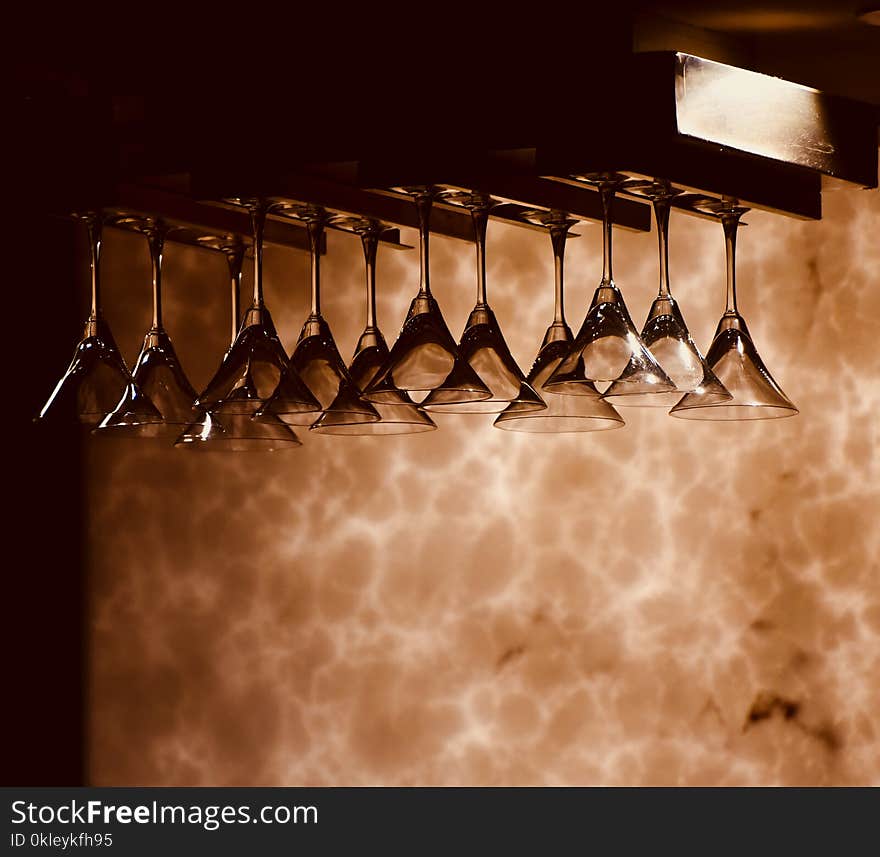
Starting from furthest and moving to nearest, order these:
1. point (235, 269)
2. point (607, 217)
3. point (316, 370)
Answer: point (235, 269) → point (316, 370) → point (607, 217)

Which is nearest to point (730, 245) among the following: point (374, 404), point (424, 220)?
point (424, 220)

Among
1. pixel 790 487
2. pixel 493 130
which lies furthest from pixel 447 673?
pixel 493 130

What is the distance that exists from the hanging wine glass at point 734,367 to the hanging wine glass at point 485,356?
0.62ft

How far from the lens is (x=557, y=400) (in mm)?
1877

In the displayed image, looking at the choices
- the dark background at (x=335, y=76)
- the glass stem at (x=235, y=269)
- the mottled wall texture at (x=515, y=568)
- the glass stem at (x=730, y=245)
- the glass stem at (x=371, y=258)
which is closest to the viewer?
the dark background at (x=335, y=76)

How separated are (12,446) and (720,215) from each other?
7.37 ft

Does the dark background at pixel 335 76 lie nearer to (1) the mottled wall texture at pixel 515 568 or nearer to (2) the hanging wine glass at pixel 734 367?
(2) the hanging wine glass at pixel 734 367

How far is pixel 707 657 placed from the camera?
11.1ft

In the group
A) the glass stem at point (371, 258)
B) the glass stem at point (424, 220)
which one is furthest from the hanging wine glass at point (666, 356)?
the glass stem at point (371, 258)

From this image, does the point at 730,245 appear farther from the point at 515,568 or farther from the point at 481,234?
the point at 515,568

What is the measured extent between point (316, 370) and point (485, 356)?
0.81 feet

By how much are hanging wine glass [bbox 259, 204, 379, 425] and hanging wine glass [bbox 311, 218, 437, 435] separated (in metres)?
0.01

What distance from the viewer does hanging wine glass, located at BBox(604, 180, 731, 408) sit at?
5.70 ft

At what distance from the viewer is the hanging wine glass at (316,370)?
1829 mm
